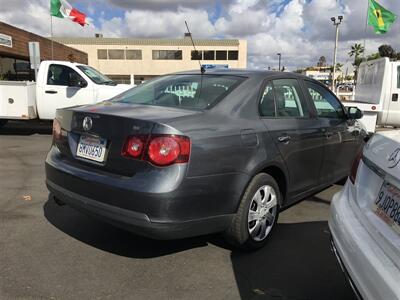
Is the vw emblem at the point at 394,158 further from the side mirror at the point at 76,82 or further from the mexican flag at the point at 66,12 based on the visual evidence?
the mexican flag at the point at 66,12

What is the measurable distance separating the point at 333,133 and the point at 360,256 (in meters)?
2.77

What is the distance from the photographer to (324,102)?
5086 millimetres

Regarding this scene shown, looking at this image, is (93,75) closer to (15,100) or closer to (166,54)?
(15,100)

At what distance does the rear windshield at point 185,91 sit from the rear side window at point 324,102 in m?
1.28

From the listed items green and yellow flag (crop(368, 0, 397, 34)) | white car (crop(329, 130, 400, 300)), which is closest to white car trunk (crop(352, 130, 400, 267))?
white car (crop(329, 130, 400, 300))

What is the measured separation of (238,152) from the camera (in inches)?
134

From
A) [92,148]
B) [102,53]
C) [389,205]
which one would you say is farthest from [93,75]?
[102,53]

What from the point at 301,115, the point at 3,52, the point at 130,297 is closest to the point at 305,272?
the point at 130,297

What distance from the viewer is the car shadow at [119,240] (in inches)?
149

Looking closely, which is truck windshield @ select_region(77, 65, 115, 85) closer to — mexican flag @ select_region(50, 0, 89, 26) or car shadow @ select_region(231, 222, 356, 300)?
mexican flag @ select_region(50, 0, 89, 26)

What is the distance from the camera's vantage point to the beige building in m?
62.2

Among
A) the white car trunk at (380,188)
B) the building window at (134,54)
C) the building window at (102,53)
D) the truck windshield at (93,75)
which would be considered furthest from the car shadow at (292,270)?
the building window at (102,53)

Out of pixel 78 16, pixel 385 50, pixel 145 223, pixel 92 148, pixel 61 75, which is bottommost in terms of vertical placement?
pixel 145 223

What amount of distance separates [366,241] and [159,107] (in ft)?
6.67
